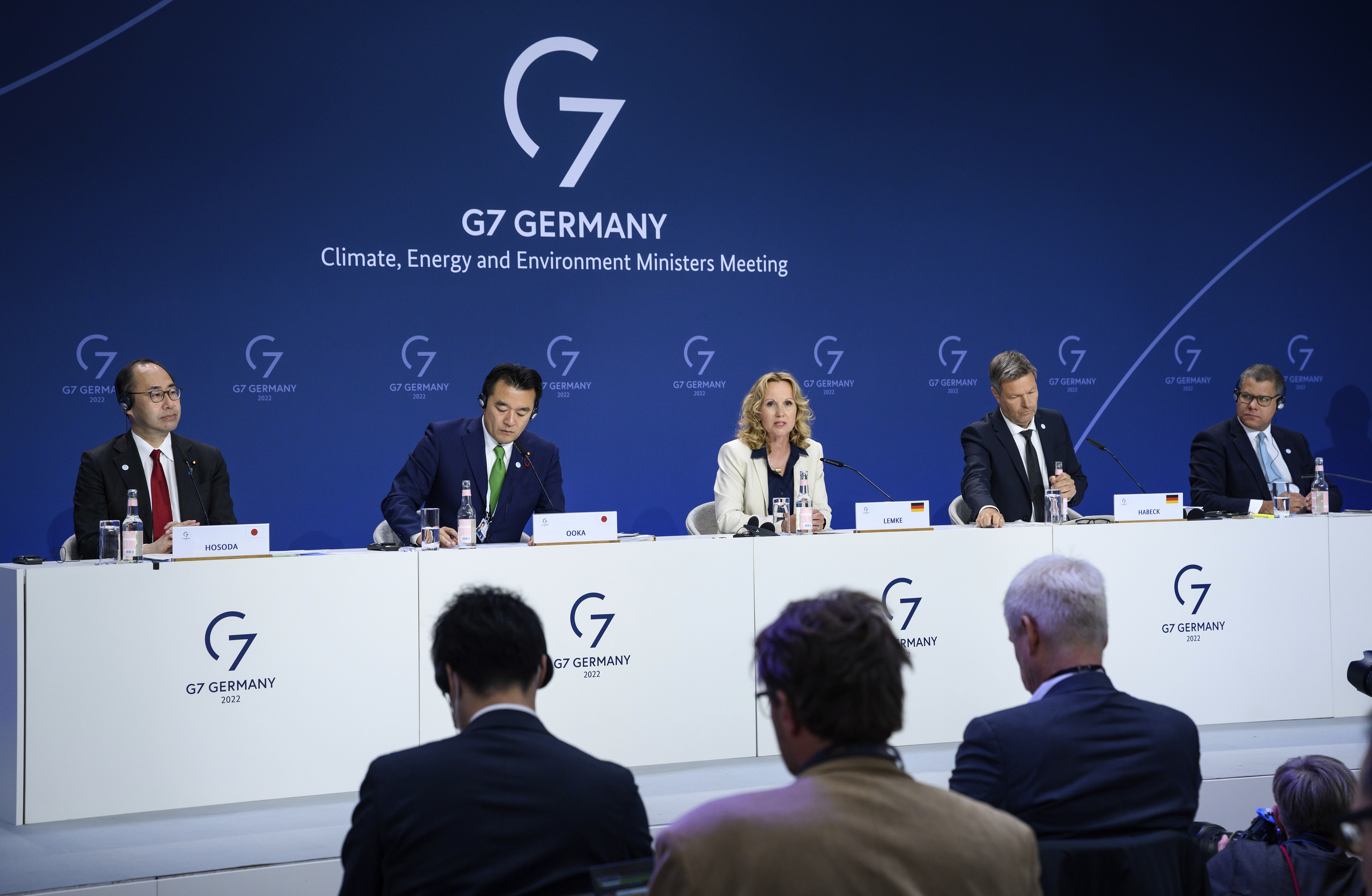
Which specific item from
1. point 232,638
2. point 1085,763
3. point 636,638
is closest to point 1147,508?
point 636,638

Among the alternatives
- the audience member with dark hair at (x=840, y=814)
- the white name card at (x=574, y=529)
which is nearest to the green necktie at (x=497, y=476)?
the white name card at (x=574, y=529)

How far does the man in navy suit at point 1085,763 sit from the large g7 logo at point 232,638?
2.14 metres

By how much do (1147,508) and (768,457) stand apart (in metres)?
1.42

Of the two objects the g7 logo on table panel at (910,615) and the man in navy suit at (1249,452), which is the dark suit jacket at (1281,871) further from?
the man in navy suit at (1249,452)

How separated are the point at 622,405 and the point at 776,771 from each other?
2.56 metres

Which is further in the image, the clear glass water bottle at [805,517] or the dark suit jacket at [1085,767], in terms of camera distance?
the clear glass water bottle at [805,517]

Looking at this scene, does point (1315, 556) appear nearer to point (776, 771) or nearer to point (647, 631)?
point (776, 771)

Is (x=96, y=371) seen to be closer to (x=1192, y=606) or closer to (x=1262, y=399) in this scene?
(x=1192, y=606)

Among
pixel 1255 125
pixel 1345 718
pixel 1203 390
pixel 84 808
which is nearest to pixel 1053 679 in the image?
pixel 84 808

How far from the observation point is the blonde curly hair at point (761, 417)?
4594mm

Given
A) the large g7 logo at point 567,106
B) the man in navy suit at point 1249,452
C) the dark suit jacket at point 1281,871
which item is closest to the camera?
the dark suit jacket at point 1281,871

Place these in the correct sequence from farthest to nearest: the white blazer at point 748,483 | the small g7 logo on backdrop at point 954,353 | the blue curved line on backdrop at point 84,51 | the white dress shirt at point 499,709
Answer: the small g7 logo on backdrop at point 954,353 → the blue curved line on backdrop at point 84,51 → the white blazer at point 748,483 → the white dress shirt at point 499,709

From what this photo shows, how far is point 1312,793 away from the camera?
2014mm

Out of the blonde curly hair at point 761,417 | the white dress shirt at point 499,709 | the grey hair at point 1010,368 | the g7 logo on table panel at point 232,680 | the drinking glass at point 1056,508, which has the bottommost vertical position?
the g7 logo on table panel at point 232,680
